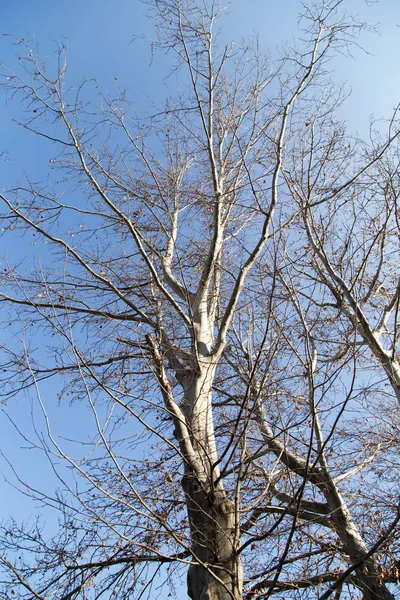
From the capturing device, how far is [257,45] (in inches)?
211

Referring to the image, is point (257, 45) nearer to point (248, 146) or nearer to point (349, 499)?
point (248, 146)

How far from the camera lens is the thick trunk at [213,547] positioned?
92.5 inches

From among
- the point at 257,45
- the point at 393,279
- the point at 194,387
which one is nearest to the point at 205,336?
the point at 194,387

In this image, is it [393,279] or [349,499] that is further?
[393,279]

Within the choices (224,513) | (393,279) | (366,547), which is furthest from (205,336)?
(393,279)

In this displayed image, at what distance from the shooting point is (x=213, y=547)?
2533 millimetres

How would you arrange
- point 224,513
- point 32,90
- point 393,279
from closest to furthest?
point 224,513
point 32,90
point 393,279

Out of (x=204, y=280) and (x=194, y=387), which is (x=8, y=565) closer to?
(x=194, y=387)

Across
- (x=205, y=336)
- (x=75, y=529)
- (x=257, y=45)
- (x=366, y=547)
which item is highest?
(x=257, y=45)

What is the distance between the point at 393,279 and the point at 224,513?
4.38m

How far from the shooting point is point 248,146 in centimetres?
514

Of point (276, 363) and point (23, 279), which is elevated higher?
point (23, 279)

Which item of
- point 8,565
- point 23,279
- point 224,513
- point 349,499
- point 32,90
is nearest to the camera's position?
point 8,565

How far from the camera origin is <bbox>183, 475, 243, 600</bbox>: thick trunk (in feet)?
7.71
